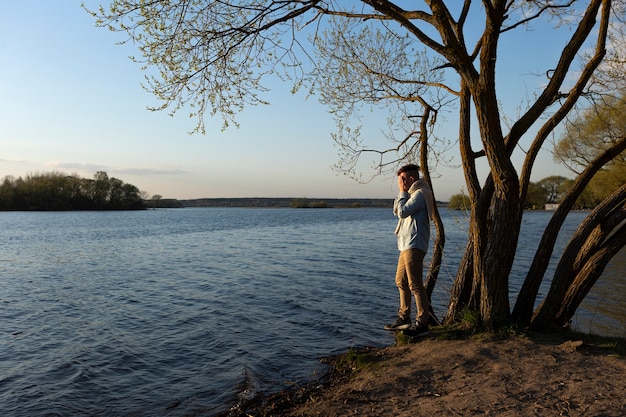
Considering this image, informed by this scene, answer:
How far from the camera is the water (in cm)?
736

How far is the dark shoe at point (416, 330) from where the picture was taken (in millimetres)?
7410

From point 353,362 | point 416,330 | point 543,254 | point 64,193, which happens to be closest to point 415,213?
point 416,330

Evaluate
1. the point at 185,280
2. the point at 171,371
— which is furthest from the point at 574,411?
the point at 185,280

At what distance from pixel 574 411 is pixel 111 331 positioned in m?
9.72

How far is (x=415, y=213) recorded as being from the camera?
23.1 feet

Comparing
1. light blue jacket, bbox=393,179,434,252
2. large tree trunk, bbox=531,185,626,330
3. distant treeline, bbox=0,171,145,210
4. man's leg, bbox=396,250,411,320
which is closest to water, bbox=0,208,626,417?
man's leg, bbox=396,250,411,320

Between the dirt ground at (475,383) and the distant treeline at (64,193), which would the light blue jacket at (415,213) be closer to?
the dirt ground at (475,383)

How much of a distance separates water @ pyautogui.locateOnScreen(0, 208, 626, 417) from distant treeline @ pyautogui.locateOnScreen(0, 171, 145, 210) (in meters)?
92.5

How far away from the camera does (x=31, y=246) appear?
3061 centimetres

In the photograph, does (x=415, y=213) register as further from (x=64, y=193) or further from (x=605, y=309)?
(x=64, y=193)

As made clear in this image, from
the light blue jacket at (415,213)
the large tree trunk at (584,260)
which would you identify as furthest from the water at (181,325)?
the light blue jacket at (415,213)

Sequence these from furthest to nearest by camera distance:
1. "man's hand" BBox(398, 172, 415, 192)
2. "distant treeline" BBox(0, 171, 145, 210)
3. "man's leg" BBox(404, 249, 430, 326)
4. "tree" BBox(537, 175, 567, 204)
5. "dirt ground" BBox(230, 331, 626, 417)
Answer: "tree" BBox(537, 175, 567, 204) < "distant treeline" BBox(0, 171, 145, 210) < "man's hand" BBox(398, 172, 415, 192) < "man's leg" BBox(404, 249, 430, 326) < "dirt ground" BBox(230, 331, 626, 417)

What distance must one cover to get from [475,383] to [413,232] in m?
2.36

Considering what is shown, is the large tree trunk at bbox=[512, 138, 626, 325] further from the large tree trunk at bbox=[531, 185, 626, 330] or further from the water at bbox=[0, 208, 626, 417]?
the water at bbox=[0, 208, 626, 417]
